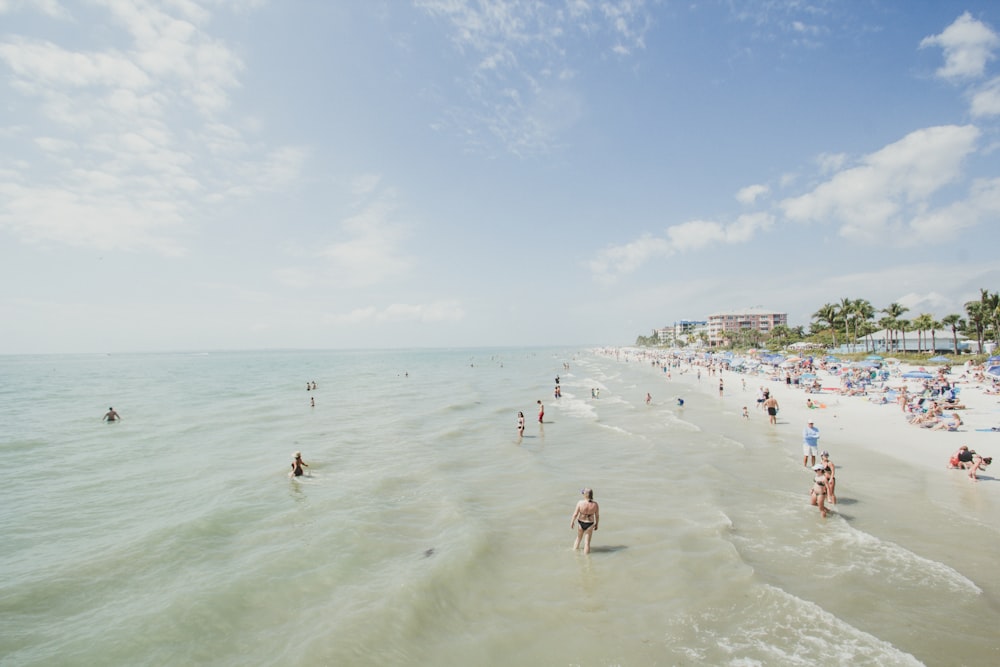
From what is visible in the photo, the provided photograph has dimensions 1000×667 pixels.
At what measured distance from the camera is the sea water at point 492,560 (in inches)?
302

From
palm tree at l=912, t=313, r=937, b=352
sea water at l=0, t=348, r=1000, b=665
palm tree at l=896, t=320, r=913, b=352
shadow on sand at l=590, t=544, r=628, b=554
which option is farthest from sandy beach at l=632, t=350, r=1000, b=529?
palm tree at l=896, t=320, r=913, b=352

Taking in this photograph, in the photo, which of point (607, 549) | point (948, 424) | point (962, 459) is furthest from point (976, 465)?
point (607, 549)

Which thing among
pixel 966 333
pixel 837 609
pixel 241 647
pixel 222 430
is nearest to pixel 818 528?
pixel 837 609

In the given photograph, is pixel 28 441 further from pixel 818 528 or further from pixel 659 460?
pixel 818 528

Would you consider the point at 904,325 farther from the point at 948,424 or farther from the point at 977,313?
the point at 948,424

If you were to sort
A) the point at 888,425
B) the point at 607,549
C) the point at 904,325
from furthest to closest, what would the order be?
the point at 904,325, the point at 888,425, the point at 607,549

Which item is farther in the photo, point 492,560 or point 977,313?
point 977,313

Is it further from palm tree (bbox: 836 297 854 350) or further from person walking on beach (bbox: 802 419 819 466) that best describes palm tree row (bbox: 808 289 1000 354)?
person walking on beach (bbox: 802 419 819 466)

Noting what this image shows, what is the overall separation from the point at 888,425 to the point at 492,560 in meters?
25.1

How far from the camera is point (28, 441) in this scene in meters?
26.7

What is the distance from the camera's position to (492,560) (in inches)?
424

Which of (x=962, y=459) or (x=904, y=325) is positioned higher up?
(x=904, y=325)

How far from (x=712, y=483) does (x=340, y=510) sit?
41.3 ft

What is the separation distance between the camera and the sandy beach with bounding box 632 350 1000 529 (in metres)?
16.5
